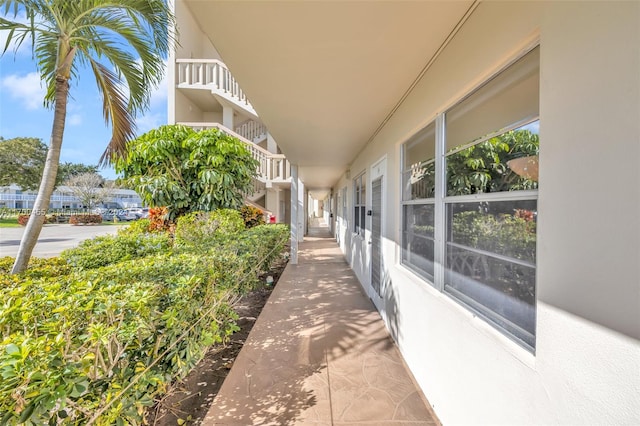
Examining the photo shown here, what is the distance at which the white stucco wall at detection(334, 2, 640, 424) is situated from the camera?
2.72ft

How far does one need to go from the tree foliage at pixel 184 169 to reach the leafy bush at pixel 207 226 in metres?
0.35

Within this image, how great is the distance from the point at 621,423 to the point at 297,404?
1.98 m

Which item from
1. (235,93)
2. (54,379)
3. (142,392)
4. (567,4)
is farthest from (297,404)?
(235,93)

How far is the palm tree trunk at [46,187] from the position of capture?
303 centimetres

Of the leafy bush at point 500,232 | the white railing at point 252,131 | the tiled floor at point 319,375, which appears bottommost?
the tiled floor at point 319,375

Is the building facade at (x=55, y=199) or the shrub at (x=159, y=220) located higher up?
the building facade at (x=55, y=199)

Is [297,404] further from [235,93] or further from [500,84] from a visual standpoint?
[235,93]

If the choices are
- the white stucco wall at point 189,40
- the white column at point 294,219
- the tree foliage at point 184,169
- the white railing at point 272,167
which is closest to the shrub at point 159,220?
the tree foliage at point 184,169

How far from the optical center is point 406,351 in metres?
2.71

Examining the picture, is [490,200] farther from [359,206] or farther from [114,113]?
[114,113]

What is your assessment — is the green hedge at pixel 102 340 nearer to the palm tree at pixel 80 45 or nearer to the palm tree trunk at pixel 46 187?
the palm tree trunk at pixel 46 187

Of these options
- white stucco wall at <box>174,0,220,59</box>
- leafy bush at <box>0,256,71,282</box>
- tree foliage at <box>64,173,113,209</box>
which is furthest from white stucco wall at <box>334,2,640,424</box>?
tree foliage at <box>64,173,113,209</box>

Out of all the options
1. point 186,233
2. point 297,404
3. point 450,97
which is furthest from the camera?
point 186,233

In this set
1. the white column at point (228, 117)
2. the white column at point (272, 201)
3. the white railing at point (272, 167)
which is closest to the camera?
the white railing at point (272, 167)
